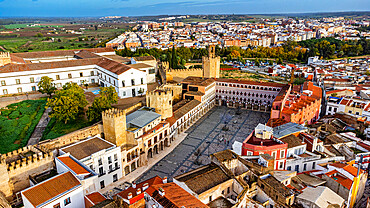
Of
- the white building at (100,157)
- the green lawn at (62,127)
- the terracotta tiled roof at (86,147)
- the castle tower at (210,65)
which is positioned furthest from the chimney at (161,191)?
the castle tower at (210,65)

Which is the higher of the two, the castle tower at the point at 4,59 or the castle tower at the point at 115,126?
the castle tower at the point at 4,59

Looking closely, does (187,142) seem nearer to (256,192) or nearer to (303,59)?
(256,192)

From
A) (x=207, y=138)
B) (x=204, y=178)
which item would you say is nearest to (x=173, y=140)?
(x=207, y=138)

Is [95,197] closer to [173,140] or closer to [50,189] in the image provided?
[50,189]

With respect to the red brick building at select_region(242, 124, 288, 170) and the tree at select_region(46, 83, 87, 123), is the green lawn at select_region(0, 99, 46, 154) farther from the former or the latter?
the red brick building at select_region(242, 124, 288, 170)

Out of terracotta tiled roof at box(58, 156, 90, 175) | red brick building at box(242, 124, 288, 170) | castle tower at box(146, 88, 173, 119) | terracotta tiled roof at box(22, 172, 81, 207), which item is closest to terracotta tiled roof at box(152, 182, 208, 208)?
terracotta tiled roof at box(22, 172, 81, 207)

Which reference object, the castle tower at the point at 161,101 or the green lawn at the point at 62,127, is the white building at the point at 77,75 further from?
the castle tower at the point at 161,101

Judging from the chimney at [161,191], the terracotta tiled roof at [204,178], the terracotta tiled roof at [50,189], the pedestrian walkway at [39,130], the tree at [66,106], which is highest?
the tree at [66,106]
